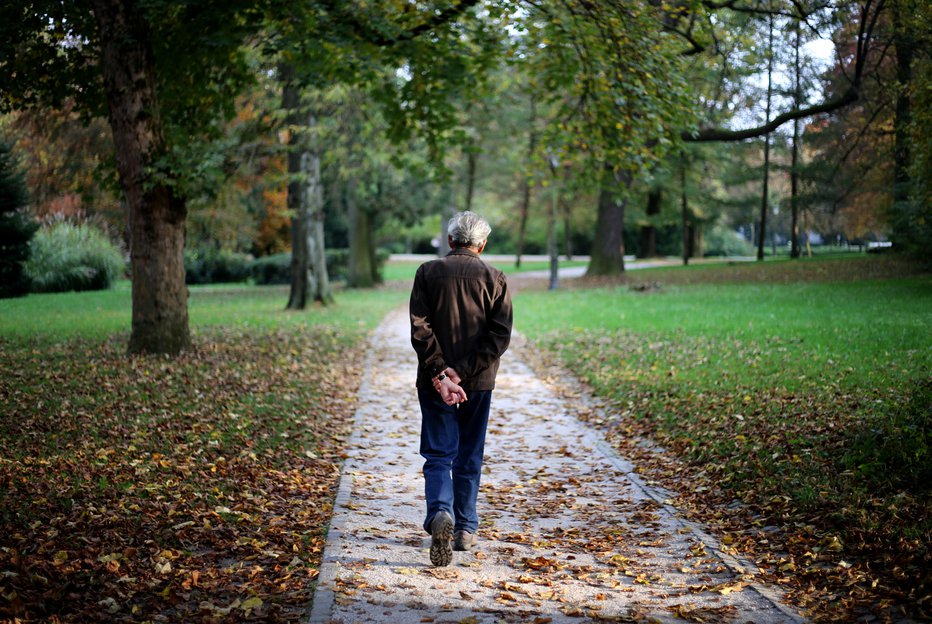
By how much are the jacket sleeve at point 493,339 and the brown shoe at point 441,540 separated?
0.91m

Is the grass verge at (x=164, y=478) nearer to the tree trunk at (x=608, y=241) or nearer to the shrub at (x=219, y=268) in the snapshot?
the tree trunk at (x=608, y=241)

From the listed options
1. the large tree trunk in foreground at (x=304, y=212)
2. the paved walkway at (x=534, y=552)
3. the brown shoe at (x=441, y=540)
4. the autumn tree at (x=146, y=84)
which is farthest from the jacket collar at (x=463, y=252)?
the large tree trunk in foreground at (x=304, y=212)

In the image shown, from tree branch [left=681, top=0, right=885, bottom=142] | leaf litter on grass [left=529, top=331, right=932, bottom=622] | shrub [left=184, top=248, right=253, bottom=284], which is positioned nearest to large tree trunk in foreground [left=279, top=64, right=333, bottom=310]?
tree branch [left=681, top=0, right=885, bottom=142]

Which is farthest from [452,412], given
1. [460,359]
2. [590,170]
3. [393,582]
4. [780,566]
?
[590,170]

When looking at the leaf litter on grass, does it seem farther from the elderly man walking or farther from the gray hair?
the gray hair

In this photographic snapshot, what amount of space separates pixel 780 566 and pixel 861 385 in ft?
14.6

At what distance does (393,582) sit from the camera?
516 centimetres

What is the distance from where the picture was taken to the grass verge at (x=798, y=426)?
5.30 metres

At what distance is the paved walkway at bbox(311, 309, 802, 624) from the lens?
4.75m

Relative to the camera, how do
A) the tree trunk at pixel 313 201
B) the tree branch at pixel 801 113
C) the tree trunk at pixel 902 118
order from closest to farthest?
1. the tree trunk at pixel 902 118
2. the tree branch at pixel 801 113
3. the tree trunk at pixel 313 201

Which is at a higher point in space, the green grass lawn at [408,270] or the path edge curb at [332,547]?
the green grass lawn at [408,270]

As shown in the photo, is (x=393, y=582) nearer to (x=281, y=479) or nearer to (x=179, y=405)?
(x=281, y=479)

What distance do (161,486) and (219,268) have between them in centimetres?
3750

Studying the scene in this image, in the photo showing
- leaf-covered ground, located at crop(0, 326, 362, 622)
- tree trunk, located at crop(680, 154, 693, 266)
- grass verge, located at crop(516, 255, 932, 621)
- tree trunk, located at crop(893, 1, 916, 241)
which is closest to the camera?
leaf-covered ground, located at crop(0, 326, 362, 622)
